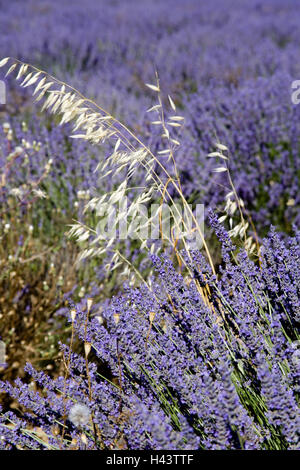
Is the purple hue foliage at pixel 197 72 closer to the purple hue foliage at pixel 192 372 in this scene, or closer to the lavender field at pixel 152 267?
the lavender field at pixel 152 267

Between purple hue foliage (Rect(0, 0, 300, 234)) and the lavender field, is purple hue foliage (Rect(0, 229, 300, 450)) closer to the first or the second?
the lavender field

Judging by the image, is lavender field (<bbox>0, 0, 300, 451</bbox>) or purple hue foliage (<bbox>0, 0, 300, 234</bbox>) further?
purple hue foliage (<bbox>0, 0, 300, 234</bbox>)

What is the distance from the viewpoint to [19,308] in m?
2.74

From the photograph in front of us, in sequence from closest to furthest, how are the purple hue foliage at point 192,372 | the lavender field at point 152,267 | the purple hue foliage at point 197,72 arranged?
the purple hue foliage at point 192,372 < the lavender field at point 152,267 < the purple hue foliage at point 197,72

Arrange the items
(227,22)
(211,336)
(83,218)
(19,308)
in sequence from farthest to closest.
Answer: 1. (227,22)
2. (83,218)
3. (19,308)
4. (211,336)

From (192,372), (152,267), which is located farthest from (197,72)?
(192,372)

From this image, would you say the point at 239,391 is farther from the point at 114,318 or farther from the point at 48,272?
the point at 48,272

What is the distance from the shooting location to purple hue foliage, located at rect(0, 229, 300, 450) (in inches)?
56.6

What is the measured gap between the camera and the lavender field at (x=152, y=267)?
156cm

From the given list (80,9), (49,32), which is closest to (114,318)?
(49,32)

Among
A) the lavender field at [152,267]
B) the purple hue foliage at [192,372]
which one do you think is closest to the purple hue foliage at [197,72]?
the lavender field at [152,267]

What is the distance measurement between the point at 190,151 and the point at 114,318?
6.86 feet

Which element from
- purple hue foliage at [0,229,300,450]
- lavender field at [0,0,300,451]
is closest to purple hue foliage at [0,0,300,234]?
lavender field at [0,0,300,451]

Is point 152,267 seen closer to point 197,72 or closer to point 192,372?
point 192,372
